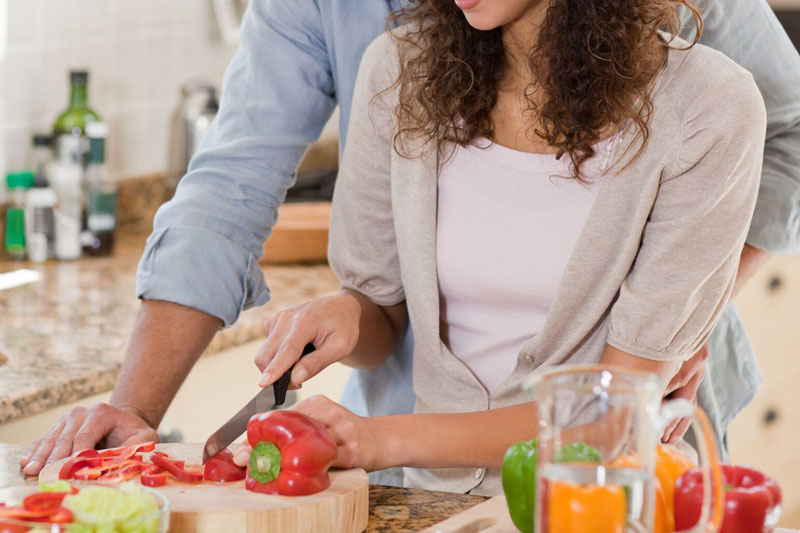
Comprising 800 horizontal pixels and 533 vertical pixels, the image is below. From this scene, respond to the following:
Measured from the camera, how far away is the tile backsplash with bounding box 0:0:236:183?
2492 millimetres

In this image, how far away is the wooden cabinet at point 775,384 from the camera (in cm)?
331

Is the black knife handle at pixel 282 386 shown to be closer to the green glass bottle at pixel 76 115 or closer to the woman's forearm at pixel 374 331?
the woman's forearm at pixel 374 331

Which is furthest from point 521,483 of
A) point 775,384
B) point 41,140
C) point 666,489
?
point 775,384

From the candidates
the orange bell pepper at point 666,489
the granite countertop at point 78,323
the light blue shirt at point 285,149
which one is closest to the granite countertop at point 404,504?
the orange bell pepper at point 666,489

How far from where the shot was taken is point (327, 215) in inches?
103

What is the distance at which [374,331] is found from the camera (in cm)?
151

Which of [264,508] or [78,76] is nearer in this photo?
[264,508]

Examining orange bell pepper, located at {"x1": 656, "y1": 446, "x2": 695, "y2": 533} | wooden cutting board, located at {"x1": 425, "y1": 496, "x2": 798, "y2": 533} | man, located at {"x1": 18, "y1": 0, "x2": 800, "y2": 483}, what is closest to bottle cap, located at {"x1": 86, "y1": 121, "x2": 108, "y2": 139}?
man, located at {"x1": 18, "y1": 0, "x2": 800, "y2": 483}

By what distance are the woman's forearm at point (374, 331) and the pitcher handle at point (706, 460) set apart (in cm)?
70

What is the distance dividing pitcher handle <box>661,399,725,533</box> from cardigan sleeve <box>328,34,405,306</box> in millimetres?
732

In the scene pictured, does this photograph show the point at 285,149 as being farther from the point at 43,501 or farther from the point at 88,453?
the point at 43,501

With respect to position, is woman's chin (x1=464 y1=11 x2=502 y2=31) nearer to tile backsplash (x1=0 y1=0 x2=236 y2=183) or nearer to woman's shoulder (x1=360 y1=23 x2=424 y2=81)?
woman's shoulder (x1=360 y1=23 x2=424 y2=81)

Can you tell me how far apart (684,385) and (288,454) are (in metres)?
0.63

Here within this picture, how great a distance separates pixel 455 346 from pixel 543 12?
0.44m
